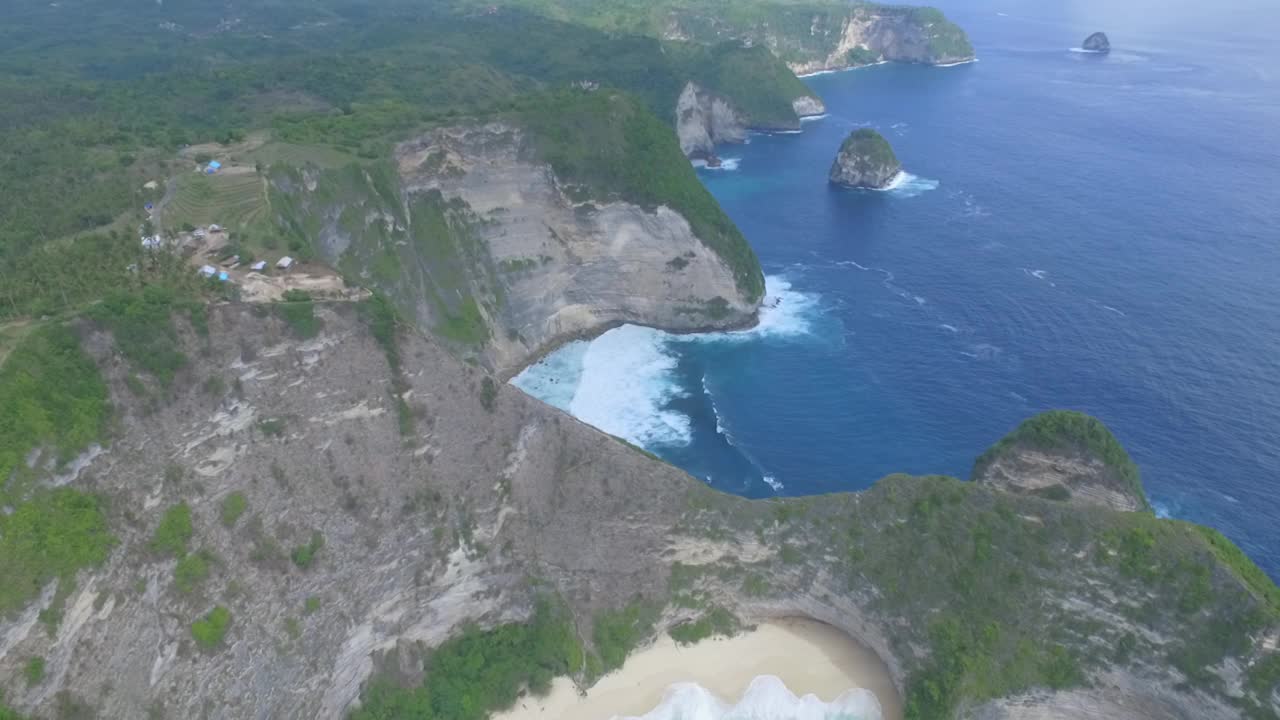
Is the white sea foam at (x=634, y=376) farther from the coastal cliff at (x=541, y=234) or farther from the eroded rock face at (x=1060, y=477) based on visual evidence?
the eroded rock face at (x=1060, y=477)

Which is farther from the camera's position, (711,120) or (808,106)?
(808,106)

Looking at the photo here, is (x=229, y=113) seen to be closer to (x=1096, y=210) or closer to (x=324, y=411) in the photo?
(x=324, y=411)

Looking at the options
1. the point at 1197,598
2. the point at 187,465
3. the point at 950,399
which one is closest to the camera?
the point at 187,465

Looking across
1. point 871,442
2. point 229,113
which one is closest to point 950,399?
point 871,442

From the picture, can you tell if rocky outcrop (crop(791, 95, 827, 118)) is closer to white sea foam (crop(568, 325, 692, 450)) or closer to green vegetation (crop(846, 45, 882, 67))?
green vegetation (crop(846, 45, 882, 67))

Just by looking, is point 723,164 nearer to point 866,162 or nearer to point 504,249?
point 866,162

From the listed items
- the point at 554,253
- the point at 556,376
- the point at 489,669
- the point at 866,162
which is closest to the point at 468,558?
the point at 489,669

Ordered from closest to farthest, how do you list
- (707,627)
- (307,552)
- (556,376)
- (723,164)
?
(307,552) → (707,627) → (556,376) → (723,164)
